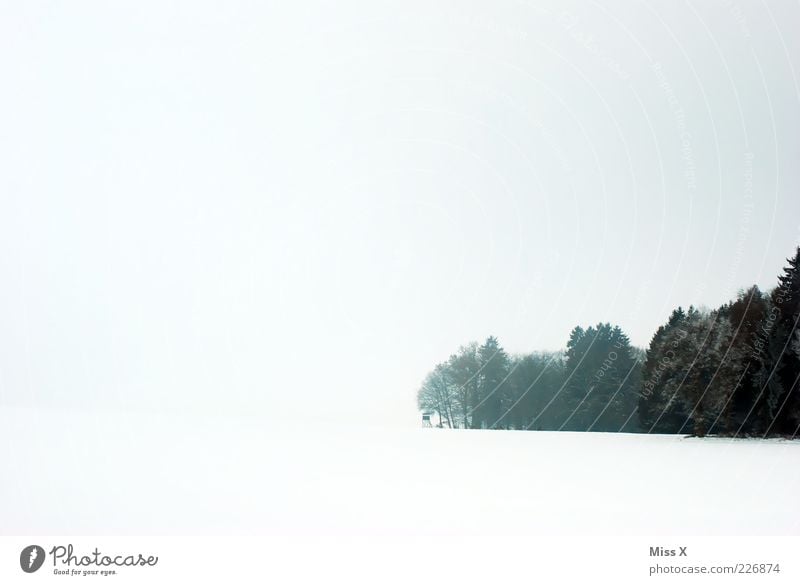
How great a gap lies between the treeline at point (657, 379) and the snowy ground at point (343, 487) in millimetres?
9899

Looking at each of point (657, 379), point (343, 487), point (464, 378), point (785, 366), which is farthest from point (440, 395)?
point (343, 487)

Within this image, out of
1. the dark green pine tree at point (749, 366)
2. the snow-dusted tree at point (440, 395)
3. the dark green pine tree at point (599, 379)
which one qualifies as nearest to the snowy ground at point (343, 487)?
the dark green pine tree at point (749, 366)

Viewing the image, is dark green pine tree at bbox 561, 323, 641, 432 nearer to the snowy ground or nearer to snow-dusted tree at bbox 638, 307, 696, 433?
snow-dusted tree at bbox 638, 307, 696, 433

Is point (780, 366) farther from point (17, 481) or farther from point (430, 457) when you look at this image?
point (17, 481)

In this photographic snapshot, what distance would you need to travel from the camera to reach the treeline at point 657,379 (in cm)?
2567

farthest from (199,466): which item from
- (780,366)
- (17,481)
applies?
(780,366)

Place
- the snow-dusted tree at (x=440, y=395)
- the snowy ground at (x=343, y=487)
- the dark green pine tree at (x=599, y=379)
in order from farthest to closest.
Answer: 1. the dark green pine tree at (x=599, y=379)
2. the snow-dusted tree at (x=440, y=395)
3. the snowy ground at (x=343, y=487)

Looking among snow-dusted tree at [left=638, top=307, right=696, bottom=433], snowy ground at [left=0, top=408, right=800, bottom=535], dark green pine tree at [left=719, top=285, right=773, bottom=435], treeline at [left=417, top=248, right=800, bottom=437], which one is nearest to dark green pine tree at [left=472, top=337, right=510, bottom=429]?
treeline at [left=417, top=248, right=800, bottom=437]

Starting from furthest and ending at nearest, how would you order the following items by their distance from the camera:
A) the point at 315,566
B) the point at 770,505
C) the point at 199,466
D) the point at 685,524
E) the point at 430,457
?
1. the point at 430,457
2. the point at 199,466
3. the point at 770,505
4. the point at 685,524
5. the point at 315,566

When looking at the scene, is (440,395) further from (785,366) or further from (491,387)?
(785,366)

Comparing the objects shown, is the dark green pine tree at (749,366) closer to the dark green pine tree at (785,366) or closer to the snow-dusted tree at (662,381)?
the dark green pine tree at (785,366)

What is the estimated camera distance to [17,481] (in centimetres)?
866

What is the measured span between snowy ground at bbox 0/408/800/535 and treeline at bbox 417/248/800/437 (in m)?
9.90

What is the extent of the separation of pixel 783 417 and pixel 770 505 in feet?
64.7
